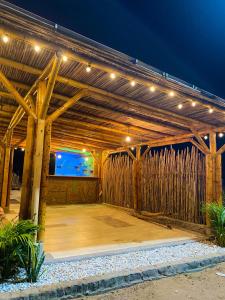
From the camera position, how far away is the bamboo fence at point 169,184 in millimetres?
6246

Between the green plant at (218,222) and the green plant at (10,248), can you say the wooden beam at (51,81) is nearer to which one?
the green plant at (10,248)

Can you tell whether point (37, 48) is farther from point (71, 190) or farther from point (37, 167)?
point (71, 190)

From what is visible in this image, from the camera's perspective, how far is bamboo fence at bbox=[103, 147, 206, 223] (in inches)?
246

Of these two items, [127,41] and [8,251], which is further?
[127,41]

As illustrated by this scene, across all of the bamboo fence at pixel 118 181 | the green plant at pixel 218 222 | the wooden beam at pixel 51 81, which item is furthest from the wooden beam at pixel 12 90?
the bamboo fence at pixel 118 181

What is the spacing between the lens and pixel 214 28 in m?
13.0

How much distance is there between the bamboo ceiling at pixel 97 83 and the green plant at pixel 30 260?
2522 mm

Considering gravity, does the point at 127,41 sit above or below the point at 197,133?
above

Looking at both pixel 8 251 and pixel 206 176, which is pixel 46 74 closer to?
pixel 8 251

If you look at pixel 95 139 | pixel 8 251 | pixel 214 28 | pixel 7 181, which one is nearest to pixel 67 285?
pixel 8 251

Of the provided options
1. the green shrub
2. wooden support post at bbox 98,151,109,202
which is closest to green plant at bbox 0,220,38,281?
the green shrub

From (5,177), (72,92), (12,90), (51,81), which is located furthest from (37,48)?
(5,177)

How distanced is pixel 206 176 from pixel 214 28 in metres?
11.0

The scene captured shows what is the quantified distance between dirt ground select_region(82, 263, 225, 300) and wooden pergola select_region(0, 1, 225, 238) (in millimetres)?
1618
